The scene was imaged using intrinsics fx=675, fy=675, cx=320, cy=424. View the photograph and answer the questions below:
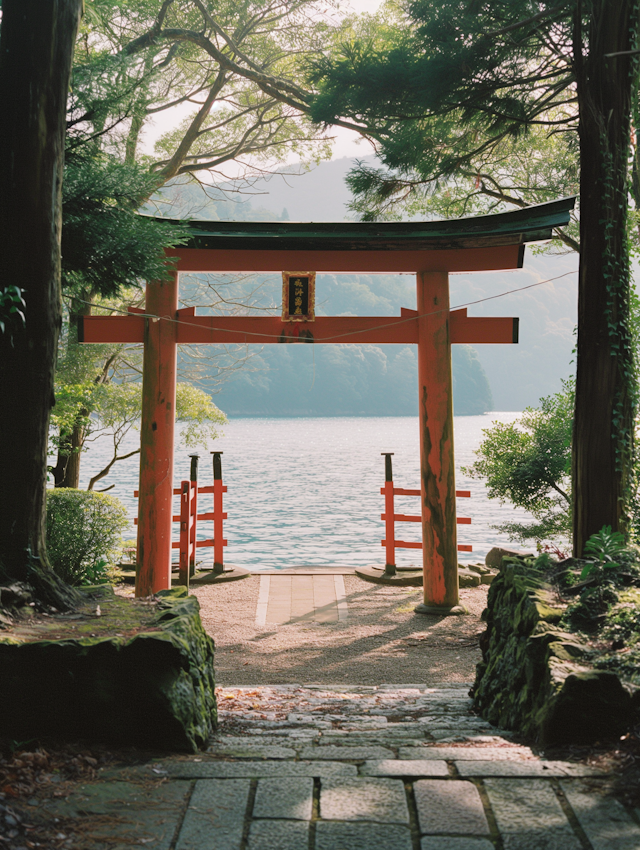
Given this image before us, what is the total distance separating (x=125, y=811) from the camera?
6.09ft

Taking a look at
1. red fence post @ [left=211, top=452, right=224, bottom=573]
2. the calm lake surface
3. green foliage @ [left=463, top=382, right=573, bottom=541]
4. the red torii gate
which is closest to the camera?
the red torii gate

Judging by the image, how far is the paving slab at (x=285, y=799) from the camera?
1.82m

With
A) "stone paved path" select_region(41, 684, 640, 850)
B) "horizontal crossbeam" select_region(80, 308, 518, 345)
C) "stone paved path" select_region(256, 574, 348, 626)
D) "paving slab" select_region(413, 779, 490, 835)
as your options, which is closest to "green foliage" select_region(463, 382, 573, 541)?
"horizontal crossbeam" select_region(80, 308, 518, 345)

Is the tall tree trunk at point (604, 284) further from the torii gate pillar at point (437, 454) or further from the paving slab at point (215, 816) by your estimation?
the paving slab at point (215, 816)

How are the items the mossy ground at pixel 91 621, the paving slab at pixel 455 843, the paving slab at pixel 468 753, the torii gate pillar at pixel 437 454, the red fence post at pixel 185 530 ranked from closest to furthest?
1. the paving slab at pixel 455 843
2. the paving slab at pixel 468 753
3. the mossy ground at pixel 91 621
4. the torii gate pillar at pixel 437 454
5. the red fence post at pixel 185 530

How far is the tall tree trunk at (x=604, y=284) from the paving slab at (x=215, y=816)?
3586mm

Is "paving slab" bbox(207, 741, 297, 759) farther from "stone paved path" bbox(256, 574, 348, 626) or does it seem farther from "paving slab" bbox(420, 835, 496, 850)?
"stone paved path" bbox(256, 574, 348, 626)

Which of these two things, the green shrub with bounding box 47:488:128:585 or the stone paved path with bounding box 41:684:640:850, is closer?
the stone paved path with bounding box 41:684:640:850

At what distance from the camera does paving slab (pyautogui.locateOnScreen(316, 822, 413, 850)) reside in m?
1.68

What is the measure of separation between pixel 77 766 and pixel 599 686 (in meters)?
1.74

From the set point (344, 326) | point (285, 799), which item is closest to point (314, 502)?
point (344, 326)

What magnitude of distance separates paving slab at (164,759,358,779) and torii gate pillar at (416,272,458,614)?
4.57 m

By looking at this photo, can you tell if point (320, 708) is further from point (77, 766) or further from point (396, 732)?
point (77, 766)

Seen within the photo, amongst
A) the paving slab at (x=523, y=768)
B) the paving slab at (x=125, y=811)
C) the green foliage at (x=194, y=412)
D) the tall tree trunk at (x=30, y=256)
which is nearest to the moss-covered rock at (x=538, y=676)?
the paving slab at (x=523, y=768)
